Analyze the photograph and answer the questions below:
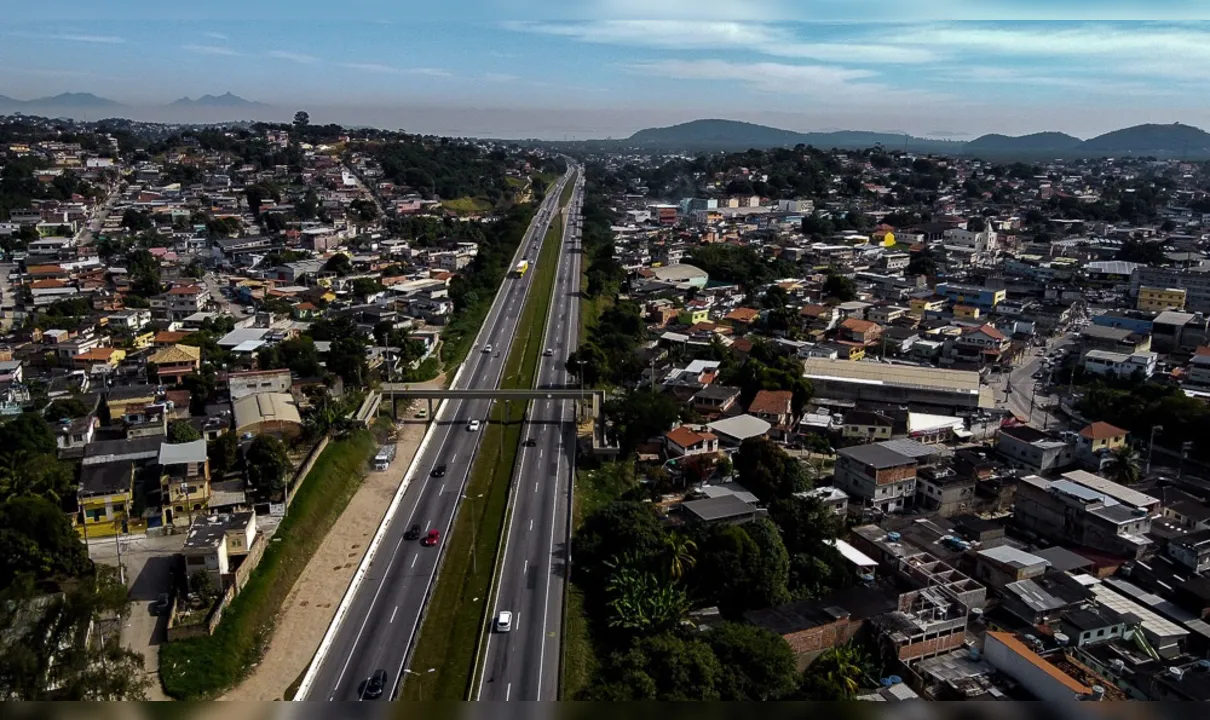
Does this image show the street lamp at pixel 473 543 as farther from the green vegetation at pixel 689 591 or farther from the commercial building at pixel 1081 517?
the commercial building at pixel 1081 517

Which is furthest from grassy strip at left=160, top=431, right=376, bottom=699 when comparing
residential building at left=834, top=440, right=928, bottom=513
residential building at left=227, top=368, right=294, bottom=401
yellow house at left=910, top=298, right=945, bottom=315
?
yellow house at left=910, top=298, right=945, bottom=315

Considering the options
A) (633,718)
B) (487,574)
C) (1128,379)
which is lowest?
(487,574)

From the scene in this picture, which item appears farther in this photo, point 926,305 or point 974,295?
point 974,295

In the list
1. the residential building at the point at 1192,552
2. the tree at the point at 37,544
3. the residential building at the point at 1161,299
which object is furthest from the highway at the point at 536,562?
the residential building at the point at 1161,299

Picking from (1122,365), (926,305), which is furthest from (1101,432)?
(926,305)

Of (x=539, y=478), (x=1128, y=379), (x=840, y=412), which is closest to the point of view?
(x=539, y=478)

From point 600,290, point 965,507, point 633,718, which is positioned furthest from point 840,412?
point 633,718

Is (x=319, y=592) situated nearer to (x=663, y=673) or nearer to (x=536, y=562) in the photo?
(x=536, y=562)

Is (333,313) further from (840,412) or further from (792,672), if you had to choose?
(792,672)
